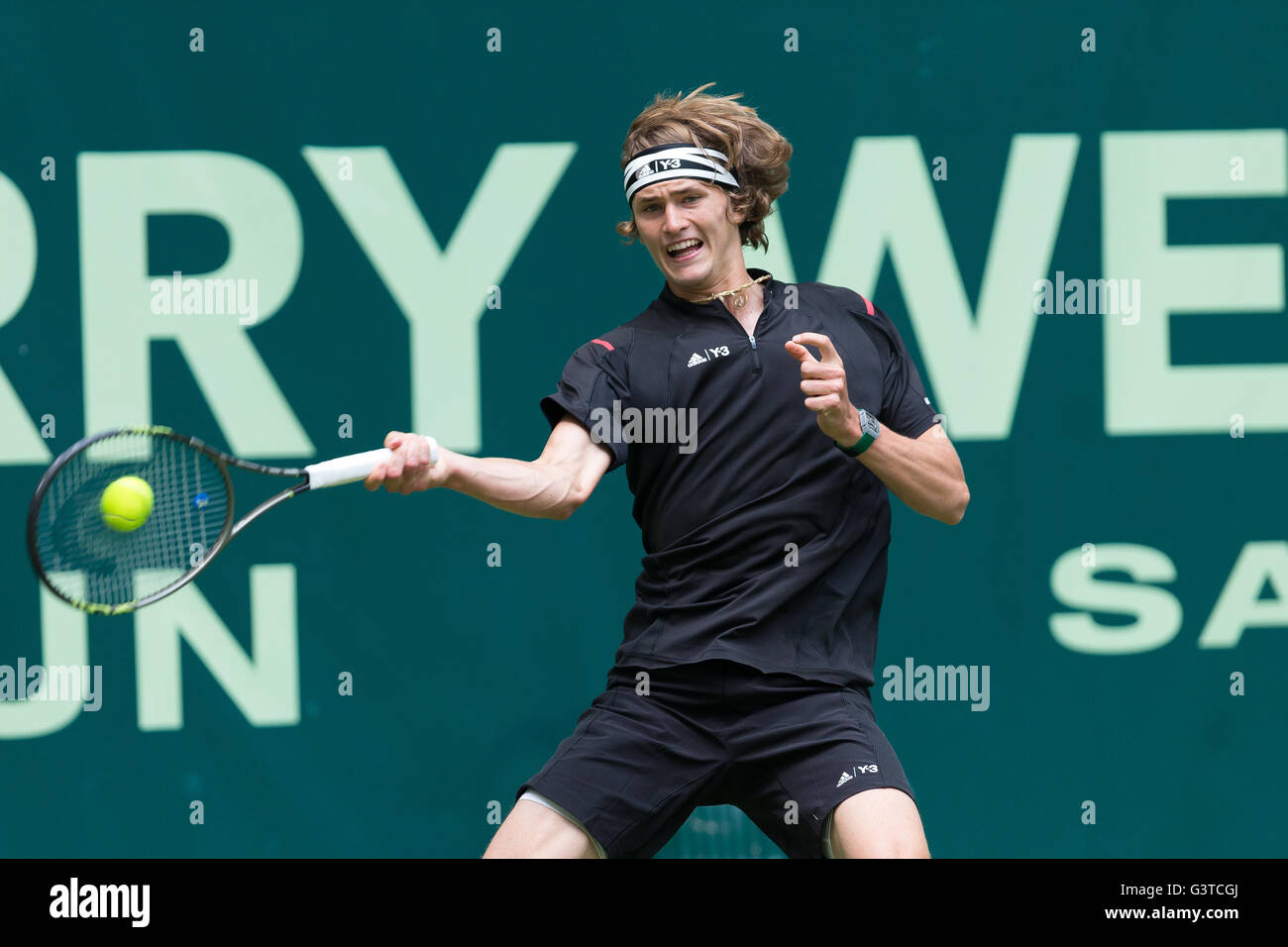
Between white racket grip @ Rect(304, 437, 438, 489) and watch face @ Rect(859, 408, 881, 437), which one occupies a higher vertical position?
watch face @ Rect(859, 408, 881, 437)

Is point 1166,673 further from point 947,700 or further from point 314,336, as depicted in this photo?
point 314,336

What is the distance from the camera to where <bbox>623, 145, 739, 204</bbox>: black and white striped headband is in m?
3.07

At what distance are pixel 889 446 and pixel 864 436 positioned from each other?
88 mm

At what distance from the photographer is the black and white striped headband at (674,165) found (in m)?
3.07

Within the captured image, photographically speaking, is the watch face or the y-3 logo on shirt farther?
the y-3 logo on shirt

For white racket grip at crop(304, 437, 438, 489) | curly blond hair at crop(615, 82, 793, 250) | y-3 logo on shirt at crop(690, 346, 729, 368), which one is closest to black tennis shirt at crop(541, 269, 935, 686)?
y-3 logo on shirt at crop(690, 346, 729, 368)

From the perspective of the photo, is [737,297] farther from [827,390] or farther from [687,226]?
[827,390]

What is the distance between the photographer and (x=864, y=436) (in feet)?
9.48

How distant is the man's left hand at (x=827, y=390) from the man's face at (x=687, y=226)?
0.35m

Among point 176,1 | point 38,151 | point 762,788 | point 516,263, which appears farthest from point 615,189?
point 762,788

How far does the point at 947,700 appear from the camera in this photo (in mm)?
4246

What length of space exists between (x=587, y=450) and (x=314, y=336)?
4.64 ft

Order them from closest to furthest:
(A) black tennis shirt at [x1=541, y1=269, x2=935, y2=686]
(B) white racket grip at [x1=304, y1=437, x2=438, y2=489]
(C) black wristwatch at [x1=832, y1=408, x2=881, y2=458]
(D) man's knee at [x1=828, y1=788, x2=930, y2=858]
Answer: (B) white racket grip at [x1=304, y1=437, x2=438, y2=489] < (D) man's knee at [x1=828, y1=788, x2=930, y2=858] < (C) black wristwatch at [x1=832, y1=408, x2=881, y2=458] < (A) black tennis shirt at [x1=541, y1=269, x2=935, y2=686]

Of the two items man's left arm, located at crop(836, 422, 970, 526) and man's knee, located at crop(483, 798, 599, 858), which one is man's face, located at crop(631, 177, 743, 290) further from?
man's knee, located at crop(483, 798, 599, 858)
